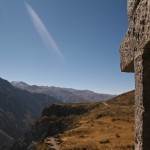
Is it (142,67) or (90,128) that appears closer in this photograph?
(142,67)

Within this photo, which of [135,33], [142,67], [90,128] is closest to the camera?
[142,67]

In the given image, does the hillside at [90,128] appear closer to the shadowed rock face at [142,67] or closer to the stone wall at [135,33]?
the stone wall at [135,33]

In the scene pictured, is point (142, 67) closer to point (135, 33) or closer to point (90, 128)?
point (135, 33)

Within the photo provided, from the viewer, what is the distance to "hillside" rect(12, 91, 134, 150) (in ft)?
93.4

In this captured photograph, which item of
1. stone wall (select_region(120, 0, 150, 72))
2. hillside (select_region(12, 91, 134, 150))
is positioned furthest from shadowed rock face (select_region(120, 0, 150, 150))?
hillside (select_region(12, 91, 134, 150))

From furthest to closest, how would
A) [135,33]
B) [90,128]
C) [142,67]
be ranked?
[90,128], [135,33], [142,67]

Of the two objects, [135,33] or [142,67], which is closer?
[142,67]

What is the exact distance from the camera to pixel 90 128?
40469 millimetres

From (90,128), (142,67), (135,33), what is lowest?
(142,67)

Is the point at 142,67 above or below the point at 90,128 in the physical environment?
below

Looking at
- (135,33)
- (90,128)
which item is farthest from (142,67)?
(90,128)

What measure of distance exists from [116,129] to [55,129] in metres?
46.6

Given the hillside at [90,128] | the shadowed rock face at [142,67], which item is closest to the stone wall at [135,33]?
the shadowed rock face at [142,67]

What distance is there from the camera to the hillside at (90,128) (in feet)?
93.4
